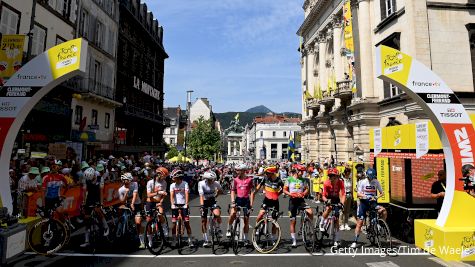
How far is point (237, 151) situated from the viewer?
146 metres

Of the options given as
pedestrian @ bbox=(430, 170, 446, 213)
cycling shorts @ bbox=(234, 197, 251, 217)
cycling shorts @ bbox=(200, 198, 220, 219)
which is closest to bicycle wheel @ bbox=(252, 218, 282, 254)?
Result: cycling shorts @ bbox=(234, 197, 251, 217)

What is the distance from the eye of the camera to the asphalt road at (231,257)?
6691mm

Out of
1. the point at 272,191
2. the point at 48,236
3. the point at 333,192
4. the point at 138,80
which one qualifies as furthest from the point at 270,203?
the point at 138,80

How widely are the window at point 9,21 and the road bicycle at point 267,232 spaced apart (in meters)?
16.8

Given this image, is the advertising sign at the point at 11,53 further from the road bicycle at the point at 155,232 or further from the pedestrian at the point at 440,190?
the pedestrian at the point at 440,190

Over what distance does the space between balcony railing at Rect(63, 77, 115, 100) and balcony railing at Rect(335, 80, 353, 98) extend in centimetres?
2161

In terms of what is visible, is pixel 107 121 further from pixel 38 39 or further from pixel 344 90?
pixel 344 90

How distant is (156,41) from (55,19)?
80.5 ft

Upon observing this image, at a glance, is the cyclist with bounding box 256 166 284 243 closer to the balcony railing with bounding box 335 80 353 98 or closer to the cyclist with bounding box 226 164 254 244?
the cyclist with bounding box 226 164 254 244

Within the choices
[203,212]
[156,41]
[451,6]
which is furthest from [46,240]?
[156,41]

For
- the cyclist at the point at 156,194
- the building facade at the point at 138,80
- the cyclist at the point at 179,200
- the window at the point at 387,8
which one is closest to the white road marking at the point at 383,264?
the cyclist at the point at 179,200

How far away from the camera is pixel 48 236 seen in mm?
7328

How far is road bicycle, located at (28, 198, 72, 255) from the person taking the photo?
7.18m

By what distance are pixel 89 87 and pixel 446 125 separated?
24836mm
